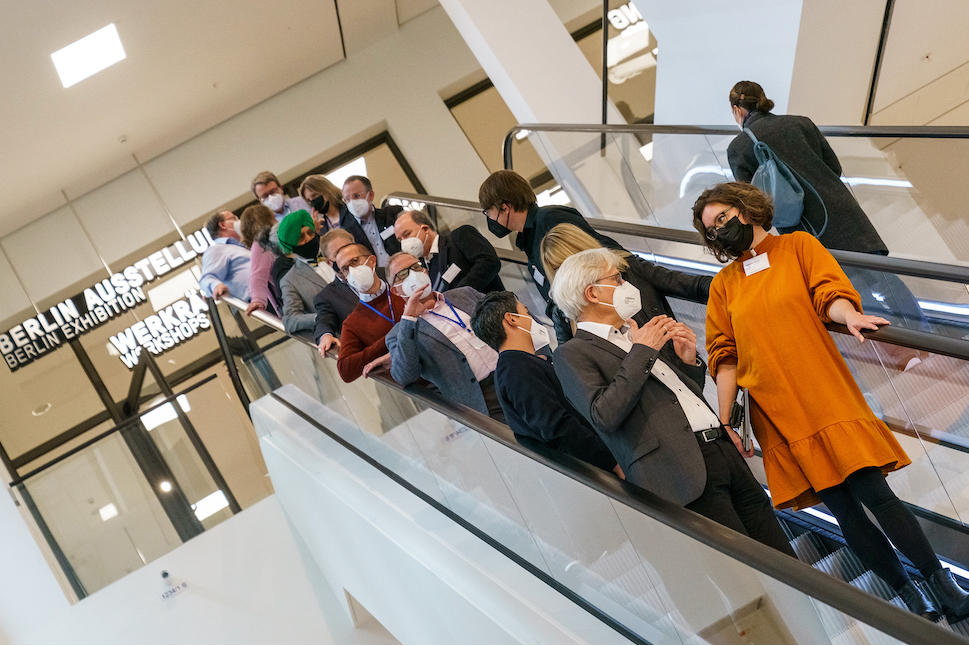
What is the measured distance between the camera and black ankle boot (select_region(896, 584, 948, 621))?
284cm

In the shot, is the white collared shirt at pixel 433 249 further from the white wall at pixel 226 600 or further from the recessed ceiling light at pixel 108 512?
the recessed ceiling light at pixel 108 512

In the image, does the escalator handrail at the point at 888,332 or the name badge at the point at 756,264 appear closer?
the escalator handrail at the point at 888,332

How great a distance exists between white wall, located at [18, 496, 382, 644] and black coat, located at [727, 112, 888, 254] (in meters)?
6.34

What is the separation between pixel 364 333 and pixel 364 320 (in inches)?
2.6

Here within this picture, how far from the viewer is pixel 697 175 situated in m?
6.61

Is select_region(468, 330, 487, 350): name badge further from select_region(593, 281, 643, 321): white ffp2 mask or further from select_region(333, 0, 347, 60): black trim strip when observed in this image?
select_region(333, 0, 347, 60): black trim strip

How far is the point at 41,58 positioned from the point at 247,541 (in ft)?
16.2

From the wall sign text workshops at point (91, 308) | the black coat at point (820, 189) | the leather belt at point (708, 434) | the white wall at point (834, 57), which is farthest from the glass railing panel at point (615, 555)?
the wall sign text workshops at point (91, 308)

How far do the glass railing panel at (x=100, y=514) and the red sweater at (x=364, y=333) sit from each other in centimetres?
606

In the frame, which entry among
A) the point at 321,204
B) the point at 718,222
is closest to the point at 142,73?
the point at 321,204

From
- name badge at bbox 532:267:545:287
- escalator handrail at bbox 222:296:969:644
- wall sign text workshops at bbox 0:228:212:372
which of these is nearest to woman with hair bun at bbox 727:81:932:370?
name badge at bbox 532:267:545:287

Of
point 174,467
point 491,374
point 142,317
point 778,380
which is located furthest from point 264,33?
point 778,380

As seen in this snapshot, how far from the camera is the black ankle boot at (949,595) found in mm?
2752

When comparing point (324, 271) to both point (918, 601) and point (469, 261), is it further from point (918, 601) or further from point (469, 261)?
point (918, 601)
